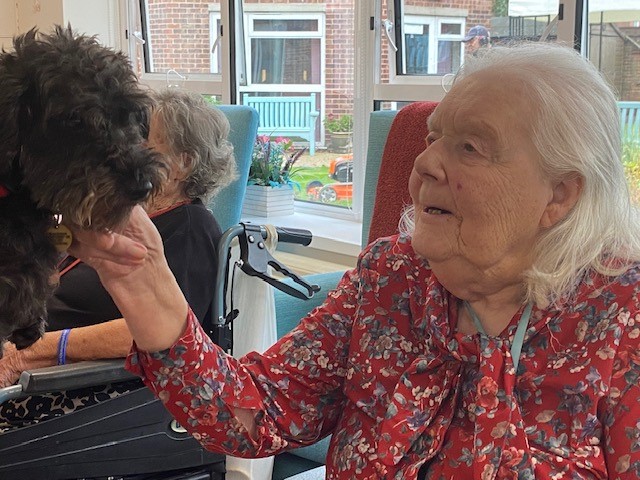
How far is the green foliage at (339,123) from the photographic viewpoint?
3.61 metres

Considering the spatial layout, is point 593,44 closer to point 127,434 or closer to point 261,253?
point 261,253

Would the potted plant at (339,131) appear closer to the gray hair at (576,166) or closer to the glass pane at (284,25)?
the glass pane at (284,25)

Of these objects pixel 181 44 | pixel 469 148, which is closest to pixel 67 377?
pixel 469 148

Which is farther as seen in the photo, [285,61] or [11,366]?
[285,61]

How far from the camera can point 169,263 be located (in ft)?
6.56

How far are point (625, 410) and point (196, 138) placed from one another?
1.37 meters

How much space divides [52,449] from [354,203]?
217 centimetres

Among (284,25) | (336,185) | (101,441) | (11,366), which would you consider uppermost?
(284,25)

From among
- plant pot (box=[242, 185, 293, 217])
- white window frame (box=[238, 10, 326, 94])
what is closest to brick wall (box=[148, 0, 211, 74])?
white window frame (box=[238, 10, 326, 94])

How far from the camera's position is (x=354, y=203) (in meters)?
3.73

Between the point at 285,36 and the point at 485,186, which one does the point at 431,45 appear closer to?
the point at 285,36

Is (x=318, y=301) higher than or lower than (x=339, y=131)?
lower

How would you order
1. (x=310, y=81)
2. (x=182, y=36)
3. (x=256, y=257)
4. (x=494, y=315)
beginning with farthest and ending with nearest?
(x=182, y=36), (x=310, y=81), (x=256, y=257), (x=494, y=315)

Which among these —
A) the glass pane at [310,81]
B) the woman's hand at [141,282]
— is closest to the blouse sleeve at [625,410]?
the woman's hand at [141,282]
